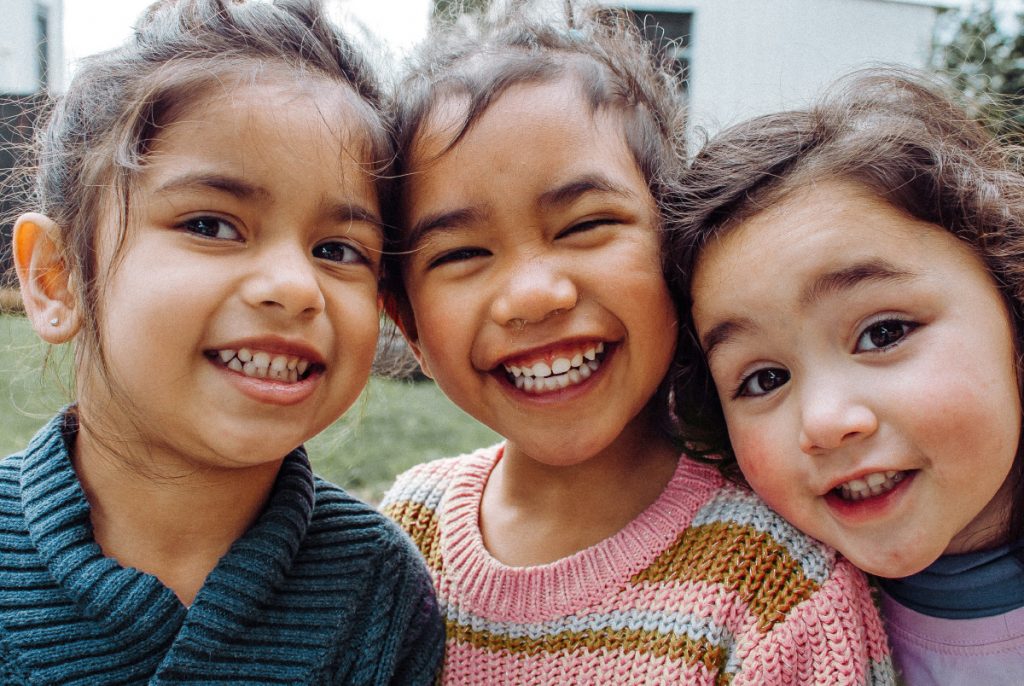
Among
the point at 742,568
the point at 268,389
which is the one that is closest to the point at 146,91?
the point at 268,389

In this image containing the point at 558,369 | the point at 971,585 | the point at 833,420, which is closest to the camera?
the point at 833,420

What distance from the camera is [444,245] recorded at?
153 cm

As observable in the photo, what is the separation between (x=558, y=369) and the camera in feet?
5.02

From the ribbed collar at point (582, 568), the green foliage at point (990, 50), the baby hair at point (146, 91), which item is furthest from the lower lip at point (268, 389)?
Result: the green foliage at point (990, 50)

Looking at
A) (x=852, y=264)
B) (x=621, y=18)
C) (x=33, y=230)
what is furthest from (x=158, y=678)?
(x=621, y=18)

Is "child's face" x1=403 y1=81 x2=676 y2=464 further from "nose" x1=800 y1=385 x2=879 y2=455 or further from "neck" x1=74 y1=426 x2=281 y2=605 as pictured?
"neck" x1=74 y1=426 x2=281 y2=605

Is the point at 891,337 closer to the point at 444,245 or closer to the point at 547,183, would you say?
the point at 547,183

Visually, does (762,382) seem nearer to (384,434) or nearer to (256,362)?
(256,362)

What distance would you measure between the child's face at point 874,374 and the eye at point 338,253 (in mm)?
593

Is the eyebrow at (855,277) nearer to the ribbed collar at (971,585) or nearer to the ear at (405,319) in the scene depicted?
the ribbed collar at (971,585)

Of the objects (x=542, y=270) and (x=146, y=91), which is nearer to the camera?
(x=146, y=91)

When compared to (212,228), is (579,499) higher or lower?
lower

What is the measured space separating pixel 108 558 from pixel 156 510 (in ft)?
0.39

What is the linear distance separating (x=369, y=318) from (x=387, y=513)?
610 mm
